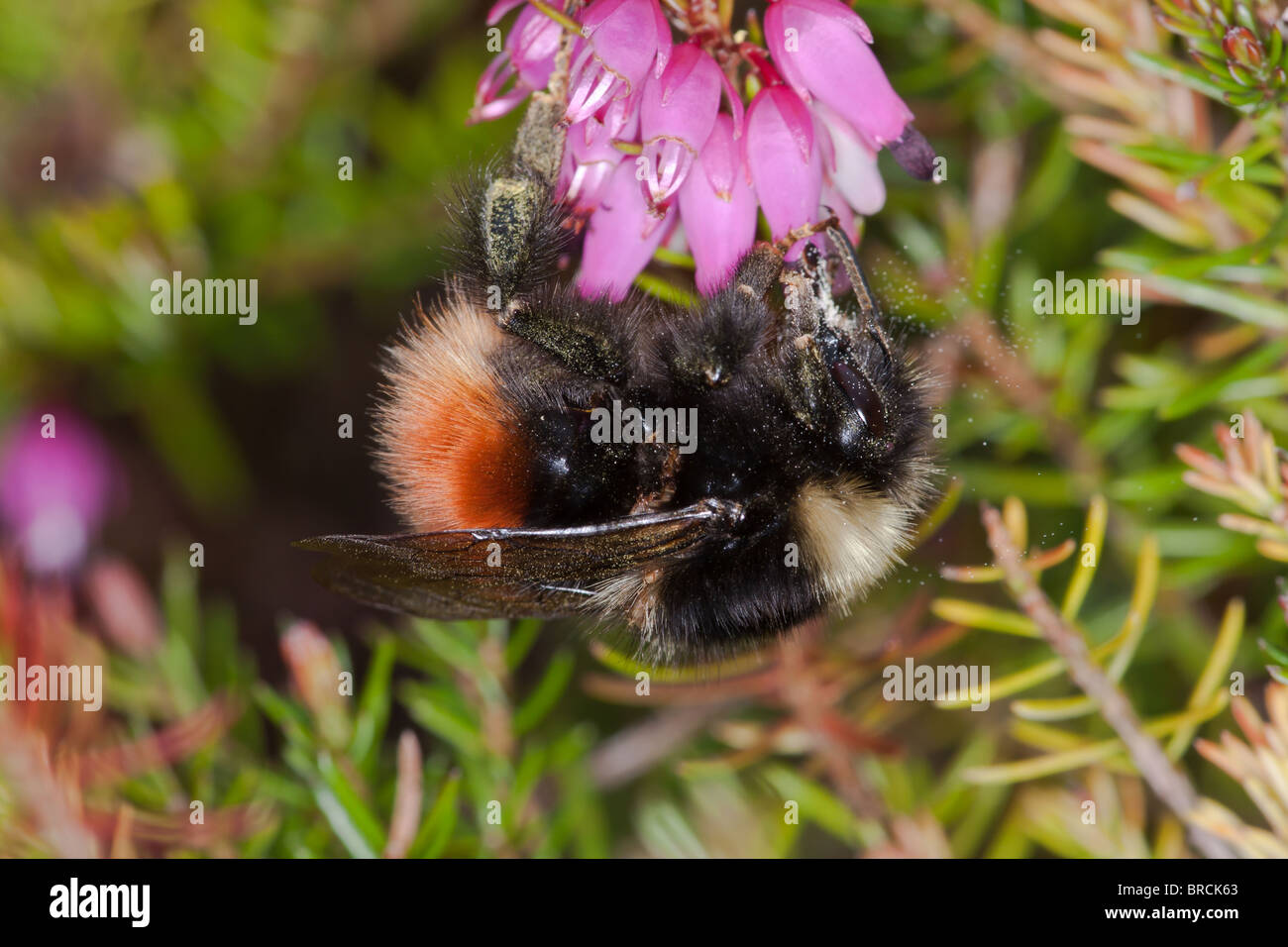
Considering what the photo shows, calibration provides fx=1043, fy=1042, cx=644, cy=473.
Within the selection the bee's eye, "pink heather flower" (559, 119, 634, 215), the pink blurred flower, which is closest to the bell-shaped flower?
"pink heather flower" (559, 119, 634, 215)

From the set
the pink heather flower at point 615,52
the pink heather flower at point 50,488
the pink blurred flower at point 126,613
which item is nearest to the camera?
the pink heather flower at point 615,52

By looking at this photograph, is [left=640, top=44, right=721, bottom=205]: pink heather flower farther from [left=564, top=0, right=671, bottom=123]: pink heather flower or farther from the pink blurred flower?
the pink blurred flower

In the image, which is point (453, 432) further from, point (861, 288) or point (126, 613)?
point (126, 613)

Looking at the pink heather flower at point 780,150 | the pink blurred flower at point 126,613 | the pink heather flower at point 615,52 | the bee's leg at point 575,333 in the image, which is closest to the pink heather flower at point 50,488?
the pink blurred flower at point 126,613

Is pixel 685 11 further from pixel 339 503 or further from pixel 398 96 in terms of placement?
pixel 339 503

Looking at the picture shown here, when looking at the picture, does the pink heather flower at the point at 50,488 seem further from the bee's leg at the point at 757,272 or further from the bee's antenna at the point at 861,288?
the bee's antenna at the point at 861,288

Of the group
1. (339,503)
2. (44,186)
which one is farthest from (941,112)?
(44,186)

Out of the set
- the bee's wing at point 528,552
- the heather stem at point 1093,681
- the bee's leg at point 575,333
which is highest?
the bee's leg at point 575,333
